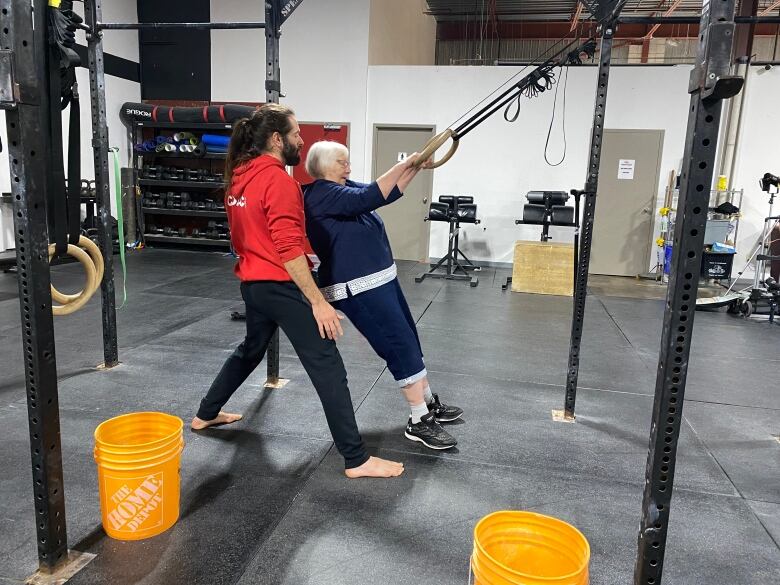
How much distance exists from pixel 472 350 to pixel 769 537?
2458 mm

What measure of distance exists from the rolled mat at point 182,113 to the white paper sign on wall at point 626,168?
5545 millimetres

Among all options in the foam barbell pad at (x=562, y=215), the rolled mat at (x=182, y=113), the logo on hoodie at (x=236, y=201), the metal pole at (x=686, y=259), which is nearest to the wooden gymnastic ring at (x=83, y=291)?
the logo on hoodie at (x=236, y=201)

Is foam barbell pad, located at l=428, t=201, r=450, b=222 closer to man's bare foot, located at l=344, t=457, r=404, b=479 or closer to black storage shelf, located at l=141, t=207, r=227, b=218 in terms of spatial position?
black storage shelf, located at l=141, t=207, r=227, b=218

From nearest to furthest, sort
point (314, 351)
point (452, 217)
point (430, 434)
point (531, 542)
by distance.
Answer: point (531, 542), point (314, 351), point (430, 434), point (452, 217)

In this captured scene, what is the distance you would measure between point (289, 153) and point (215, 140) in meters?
7.20

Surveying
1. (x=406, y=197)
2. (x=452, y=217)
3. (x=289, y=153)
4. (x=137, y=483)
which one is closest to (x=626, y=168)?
(x=452, y=217)

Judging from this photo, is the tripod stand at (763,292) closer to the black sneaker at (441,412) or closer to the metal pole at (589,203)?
the metal pole at (589,203)

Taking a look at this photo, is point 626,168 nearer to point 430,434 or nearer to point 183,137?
point 183,137

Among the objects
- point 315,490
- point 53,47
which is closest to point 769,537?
point 315,490

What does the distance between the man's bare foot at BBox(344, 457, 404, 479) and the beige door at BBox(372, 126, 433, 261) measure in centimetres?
693

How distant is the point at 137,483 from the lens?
1.78m

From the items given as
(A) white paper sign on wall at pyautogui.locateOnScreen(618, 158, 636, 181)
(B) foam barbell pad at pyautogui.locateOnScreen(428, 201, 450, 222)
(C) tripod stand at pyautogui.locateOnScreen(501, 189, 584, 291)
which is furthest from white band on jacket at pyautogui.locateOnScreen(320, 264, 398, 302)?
(A) white paper sign on wall at pyautogui.locateOnScreen(618, 158, 636, 181)

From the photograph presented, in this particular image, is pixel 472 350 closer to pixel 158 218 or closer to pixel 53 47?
pixel 53 47

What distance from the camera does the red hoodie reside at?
6.61 feet
